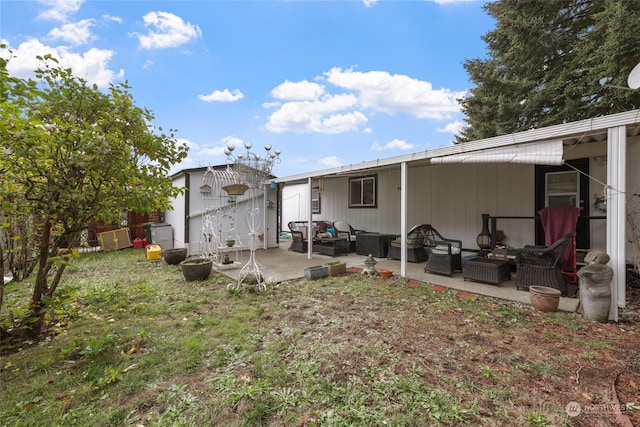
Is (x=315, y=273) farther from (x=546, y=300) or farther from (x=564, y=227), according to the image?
(x=564, y=227)

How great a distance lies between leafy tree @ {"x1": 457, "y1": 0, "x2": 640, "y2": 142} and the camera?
21.7 feet

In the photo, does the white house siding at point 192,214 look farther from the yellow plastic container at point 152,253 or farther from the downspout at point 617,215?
the downspout at point 617,215

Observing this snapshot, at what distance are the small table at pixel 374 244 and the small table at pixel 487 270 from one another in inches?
113

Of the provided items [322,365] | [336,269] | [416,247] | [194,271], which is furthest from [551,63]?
[194,271]

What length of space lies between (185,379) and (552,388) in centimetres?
282

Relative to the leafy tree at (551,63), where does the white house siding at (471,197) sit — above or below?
below

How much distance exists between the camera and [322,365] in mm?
2447

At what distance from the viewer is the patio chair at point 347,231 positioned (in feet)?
29.2

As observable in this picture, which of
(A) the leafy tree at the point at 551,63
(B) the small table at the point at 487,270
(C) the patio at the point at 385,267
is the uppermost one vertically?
(A) the leafy tree at the point at 551,63

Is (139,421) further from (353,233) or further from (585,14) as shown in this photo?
(585,14)

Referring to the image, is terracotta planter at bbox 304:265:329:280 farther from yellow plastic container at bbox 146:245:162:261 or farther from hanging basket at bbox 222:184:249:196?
yellow plastic container at bbox 146:245:162:261

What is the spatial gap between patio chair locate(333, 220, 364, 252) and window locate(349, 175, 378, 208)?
82cm

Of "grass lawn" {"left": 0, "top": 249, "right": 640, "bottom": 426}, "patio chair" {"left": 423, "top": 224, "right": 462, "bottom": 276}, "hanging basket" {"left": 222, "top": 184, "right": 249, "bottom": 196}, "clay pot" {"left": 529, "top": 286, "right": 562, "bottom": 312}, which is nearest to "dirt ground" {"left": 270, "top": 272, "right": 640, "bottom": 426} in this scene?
"grass lawn" {"left": 0, "top": 249, "right": 640, "bottom": 426}

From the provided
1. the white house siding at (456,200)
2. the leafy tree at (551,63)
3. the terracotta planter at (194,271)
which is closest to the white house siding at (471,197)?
the white house siding at (456,200)
